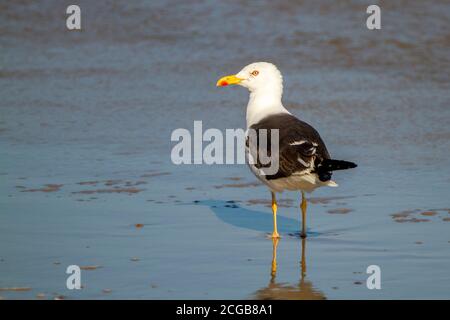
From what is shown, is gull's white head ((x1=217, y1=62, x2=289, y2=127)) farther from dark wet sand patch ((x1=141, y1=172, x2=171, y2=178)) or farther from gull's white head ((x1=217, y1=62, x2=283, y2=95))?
dark wet sand patch ((x1=141, y1=172, x2=171, y2=178))

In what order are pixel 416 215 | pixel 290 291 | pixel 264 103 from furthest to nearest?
pixel 264 103
pixel 416 215
pixel 290 291

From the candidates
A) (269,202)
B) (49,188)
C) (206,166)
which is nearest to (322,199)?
(269,202)

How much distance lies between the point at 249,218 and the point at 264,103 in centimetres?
93

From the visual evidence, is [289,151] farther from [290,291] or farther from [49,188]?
[49,188]

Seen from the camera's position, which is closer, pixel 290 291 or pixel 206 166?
pixel 290 291

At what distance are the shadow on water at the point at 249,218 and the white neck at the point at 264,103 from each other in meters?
0.66

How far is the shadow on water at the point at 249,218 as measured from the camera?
723 centimetres

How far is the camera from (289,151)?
6754 millimetres

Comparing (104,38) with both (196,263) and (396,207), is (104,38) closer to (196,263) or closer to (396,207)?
(396,207)

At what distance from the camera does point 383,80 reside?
11820 millimetres

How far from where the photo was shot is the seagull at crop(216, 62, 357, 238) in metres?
6.66

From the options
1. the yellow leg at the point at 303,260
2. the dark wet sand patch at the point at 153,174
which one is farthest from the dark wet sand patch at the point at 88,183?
the yellow leg at the point at 303,260

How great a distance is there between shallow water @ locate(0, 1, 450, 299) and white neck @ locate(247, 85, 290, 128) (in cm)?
A: 73
